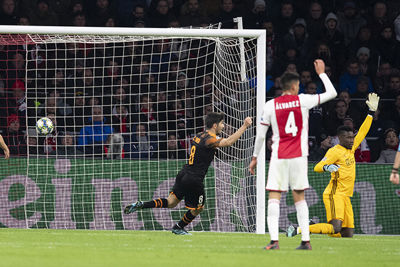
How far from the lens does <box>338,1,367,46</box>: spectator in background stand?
1791 centimetres

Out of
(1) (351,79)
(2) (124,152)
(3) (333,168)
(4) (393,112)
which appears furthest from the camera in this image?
(1) (351,79)

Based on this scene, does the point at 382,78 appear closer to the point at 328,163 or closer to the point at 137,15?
the point at 328,163

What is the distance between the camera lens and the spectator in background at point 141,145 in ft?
47.3

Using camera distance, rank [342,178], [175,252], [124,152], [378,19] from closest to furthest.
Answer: [175,252]
[342,178]
[124,152]
[378,19]

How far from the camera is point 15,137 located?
14.8 meters

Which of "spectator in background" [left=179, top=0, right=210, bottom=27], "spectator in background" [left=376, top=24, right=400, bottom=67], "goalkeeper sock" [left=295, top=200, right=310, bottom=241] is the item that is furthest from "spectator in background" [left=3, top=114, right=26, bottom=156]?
"spectator in background" [left=376, top=24, right=400, bottom=67]

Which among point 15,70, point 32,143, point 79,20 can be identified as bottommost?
point 32,143

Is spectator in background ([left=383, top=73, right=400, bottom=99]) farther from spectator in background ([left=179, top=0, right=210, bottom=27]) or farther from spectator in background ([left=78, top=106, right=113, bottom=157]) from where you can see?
spectator in background ([left=78, top=106, right=113, bottom=157])

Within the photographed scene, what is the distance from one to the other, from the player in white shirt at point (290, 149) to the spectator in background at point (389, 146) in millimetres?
6930

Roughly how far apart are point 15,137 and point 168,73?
3.25 metres

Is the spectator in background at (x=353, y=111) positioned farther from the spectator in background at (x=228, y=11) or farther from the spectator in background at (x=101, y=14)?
the spectator in background at (x=101, y=14)

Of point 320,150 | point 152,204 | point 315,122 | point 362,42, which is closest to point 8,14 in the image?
point 315,122

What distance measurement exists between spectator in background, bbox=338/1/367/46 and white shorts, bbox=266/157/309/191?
9.84m

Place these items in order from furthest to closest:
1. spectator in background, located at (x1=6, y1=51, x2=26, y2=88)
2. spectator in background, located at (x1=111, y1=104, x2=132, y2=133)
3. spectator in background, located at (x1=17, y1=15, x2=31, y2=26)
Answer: spectator in background, located at (x1=17, y1=15, x2=31, y2=26)
spectator in background, located at (x1=6, y1=51, x2=26, y2=88)
spectator in background, located at (x1=111, y1=104, x2=132, y2=133)
